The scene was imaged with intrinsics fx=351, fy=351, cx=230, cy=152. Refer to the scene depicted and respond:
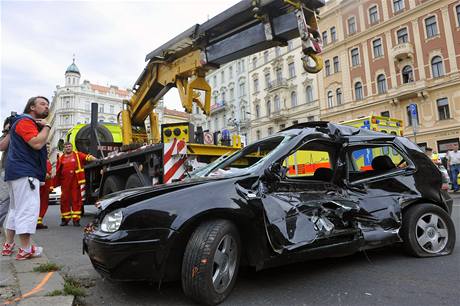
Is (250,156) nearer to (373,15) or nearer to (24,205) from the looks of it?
(24,205)

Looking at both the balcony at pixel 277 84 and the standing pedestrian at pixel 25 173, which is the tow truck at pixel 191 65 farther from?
the balcony at pixel 277 84

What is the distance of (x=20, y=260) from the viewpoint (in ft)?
12.5

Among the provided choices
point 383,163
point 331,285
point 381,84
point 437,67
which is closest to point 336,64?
point 381,84

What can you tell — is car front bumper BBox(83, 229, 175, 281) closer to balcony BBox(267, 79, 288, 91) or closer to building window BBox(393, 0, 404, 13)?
building window BBox(393, 0, 404, 13)

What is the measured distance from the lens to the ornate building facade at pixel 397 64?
85.3 ft

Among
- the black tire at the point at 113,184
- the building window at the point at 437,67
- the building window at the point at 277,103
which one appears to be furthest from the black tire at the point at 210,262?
the building window at the point at 277,103

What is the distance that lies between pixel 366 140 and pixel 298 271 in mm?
1709

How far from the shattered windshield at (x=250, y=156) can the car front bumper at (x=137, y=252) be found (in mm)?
1024

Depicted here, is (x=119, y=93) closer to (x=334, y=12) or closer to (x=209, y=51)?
(x=334, y=12)

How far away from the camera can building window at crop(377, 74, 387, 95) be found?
2973 centimetres

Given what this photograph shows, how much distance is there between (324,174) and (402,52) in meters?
28.3

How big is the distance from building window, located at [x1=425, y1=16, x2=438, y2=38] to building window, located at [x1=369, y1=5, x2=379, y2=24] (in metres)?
4.36

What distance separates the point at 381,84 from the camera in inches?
1184

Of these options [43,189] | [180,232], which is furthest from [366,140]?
[43,189]
